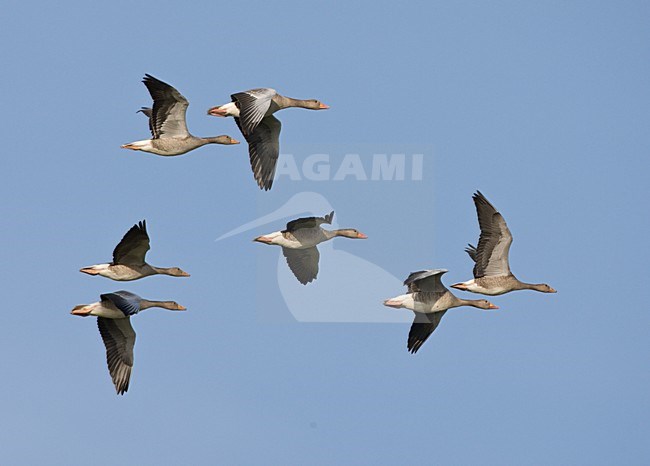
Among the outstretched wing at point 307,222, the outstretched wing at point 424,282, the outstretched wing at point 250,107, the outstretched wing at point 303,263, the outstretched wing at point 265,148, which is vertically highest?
the outstretched wing at point 250,107

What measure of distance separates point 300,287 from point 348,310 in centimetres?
117

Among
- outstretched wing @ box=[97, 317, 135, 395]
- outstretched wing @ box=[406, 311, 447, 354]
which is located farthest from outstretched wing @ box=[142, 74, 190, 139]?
outstretched wing @ box=[406, 311, 447, 354]

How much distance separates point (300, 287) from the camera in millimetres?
40594

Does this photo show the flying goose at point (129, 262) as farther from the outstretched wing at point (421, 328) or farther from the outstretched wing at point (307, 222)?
the outstretched wing at point (421, 328)

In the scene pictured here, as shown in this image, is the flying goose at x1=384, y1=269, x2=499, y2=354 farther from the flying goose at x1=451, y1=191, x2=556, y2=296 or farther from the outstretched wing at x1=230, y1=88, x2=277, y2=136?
the outstretched wing at x1=230, y1=88, x2=277, y2=136

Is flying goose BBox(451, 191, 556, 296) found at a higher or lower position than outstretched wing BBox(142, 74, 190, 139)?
lower

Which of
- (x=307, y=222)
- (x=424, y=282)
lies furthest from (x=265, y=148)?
(x=424, y=282)

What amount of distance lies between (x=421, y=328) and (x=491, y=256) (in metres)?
2.07

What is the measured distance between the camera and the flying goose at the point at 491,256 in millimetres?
37312

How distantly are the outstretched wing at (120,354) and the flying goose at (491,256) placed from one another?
6.67 m

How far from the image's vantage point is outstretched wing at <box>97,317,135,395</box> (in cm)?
3781

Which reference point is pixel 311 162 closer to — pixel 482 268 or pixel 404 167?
pixel 404 167

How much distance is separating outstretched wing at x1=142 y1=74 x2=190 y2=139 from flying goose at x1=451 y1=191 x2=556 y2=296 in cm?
617

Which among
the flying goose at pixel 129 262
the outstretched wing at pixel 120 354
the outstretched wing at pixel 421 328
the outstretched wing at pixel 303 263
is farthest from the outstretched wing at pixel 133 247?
the outstretched wing at pixel 421 328
